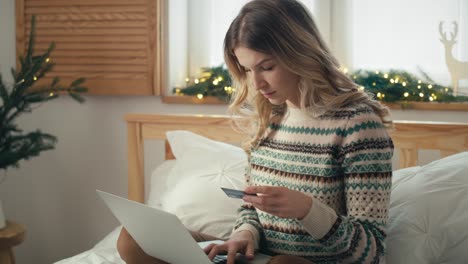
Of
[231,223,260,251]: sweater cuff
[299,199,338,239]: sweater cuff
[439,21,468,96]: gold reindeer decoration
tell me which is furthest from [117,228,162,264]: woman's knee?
[439,21,468,96]: gold reindeer decoration

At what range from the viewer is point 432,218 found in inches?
66.6

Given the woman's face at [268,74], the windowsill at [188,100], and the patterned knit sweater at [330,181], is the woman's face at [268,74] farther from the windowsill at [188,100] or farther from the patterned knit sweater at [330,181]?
the windowsill at [188,100]

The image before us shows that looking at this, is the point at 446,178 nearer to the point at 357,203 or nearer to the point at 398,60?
the point at 357,203

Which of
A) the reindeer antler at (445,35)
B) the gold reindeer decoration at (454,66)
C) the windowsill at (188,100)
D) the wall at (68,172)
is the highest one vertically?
the reindeer antler at (445,35)

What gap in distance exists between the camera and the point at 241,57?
5.09 feet

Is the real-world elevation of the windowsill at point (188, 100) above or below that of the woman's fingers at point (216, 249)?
above

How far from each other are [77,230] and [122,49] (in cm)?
86

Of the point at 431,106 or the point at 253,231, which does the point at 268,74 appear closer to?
the point at 253,231

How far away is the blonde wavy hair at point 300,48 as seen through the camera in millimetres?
1501

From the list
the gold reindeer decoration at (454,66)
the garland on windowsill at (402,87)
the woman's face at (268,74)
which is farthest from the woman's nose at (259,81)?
the gold reindeer decoration at (454,66)

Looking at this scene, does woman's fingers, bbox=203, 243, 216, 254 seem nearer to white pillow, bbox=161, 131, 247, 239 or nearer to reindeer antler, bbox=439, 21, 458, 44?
white pillow, bbox=161, 131, 247, 239

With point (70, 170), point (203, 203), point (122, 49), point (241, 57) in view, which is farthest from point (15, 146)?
point (241, 57)

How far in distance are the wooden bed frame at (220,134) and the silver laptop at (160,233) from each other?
0.84 m

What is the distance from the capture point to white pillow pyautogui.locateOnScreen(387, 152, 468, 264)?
1.66 metres
